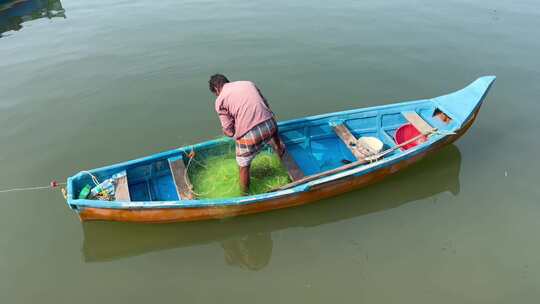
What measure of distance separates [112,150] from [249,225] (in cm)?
355

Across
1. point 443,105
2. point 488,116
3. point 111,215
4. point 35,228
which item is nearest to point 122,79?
point 35,228

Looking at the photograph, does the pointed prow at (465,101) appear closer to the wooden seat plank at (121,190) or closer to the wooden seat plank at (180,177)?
the wooden seat plank at (180,177)

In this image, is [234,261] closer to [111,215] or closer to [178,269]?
[178,269]

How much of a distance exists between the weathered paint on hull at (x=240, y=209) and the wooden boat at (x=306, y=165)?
1 cm

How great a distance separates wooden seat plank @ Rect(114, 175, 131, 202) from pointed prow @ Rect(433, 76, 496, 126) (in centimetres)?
574

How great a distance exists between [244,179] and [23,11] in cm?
1500

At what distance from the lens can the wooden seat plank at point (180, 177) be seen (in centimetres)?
541

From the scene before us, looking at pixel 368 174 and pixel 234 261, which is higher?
pixel 368 174

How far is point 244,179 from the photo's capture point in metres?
5.61

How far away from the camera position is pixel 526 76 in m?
9.27

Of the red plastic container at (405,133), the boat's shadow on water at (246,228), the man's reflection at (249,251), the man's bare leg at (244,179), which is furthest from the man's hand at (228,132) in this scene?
the red plastic container at (405,133)

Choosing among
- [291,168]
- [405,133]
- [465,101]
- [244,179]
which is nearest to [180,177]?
[244,179]

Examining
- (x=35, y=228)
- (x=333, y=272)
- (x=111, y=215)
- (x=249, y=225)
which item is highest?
(x=111, y=215)

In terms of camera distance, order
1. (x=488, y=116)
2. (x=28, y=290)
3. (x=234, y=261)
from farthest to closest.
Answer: (x=488, y=116), (x=234, y=261), (x=28, y=290)
